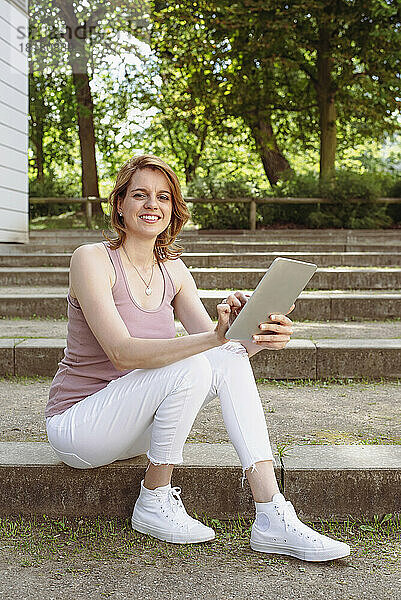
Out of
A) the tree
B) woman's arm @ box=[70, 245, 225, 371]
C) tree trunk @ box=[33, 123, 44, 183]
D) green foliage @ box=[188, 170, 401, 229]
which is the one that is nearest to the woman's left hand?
woman's arm @ box=[70, 245, 225, 371]

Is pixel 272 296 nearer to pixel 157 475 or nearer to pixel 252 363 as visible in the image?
pixel 157 475

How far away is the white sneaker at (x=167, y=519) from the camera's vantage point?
2.68m

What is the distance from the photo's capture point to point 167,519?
2707 millimetres

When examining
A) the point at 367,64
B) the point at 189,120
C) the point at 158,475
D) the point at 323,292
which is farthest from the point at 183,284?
the point at 189,120

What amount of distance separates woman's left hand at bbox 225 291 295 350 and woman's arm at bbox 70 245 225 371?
0.13 meters

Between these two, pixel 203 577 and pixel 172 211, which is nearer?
pixel 203 577

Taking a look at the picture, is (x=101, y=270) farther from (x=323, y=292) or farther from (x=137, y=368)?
(x=323, y=292)

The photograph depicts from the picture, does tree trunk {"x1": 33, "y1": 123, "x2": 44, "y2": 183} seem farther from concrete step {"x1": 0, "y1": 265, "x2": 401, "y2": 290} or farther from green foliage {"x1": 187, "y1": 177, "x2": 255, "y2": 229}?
concrete step {"x1": 0, "y1": 265, "x2": 401, "y2": 290}

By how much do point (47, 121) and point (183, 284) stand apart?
21705 millimetres

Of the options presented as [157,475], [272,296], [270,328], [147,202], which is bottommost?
[157,475]

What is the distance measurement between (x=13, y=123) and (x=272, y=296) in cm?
884

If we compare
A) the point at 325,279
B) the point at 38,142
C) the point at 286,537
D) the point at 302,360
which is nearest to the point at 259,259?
the point at 325,279

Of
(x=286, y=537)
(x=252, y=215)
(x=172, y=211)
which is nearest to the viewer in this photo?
(x=286, y=537)

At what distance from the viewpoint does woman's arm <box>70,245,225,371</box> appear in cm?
266
